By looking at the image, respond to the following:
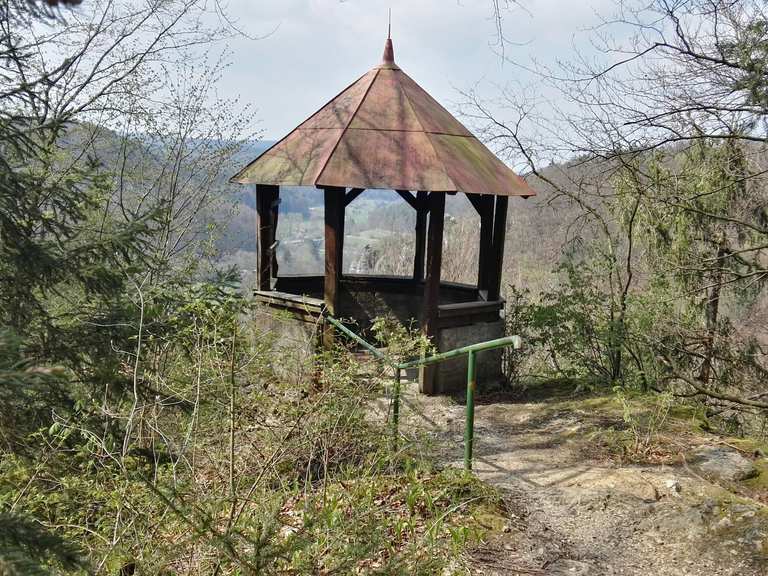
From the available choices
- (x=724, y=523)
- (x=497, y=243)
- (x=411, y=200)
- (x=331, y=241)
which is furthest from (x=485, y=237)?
(x=724, y=523)

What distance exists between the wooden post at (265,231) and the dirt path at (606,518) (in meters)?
3.28

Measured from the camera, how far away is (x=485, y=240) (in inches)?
311

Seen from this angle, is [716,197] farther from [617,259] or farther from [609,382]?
[609,382]

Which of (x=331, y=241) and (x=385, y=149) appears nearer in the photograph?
(x=385, y=149)

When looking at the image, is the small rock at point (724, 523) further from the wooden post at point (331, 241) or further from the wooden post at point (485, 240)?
the wooden post at point (485, 240)

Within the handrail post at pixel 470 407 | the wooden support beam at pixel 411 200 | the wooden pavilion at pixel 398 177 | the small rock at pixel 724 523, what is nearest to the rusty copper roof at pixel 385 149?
the wooden pavilion at pixel 398 177

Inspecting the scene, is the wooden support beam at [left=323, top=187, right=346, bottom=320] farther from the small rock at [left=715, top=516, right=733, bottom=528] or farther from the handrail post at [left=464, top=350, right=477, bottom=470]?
the small rock at [left=715, top=516, right=733, bottom=528]

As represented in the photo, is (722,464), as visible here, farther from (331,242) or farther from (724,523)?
(331,242)

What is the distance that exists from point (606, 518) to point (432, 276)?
347 cm

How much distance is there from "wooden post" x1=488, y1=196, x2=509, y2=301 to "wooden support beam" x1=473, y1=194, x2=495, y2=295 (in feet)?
0.17

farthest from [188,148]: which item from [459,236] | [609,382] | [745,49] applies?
[459,236]

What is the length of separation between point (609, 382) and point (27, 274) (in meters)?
6.39

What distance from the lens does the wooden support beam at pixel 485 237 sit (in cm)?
777

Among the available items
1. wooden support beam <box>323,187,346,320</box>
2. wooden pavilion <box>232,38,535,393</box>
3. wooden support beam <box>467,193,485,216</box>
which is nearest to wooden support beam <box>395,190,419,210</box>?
wooden pavilion <box>232,38,535,393</box>
